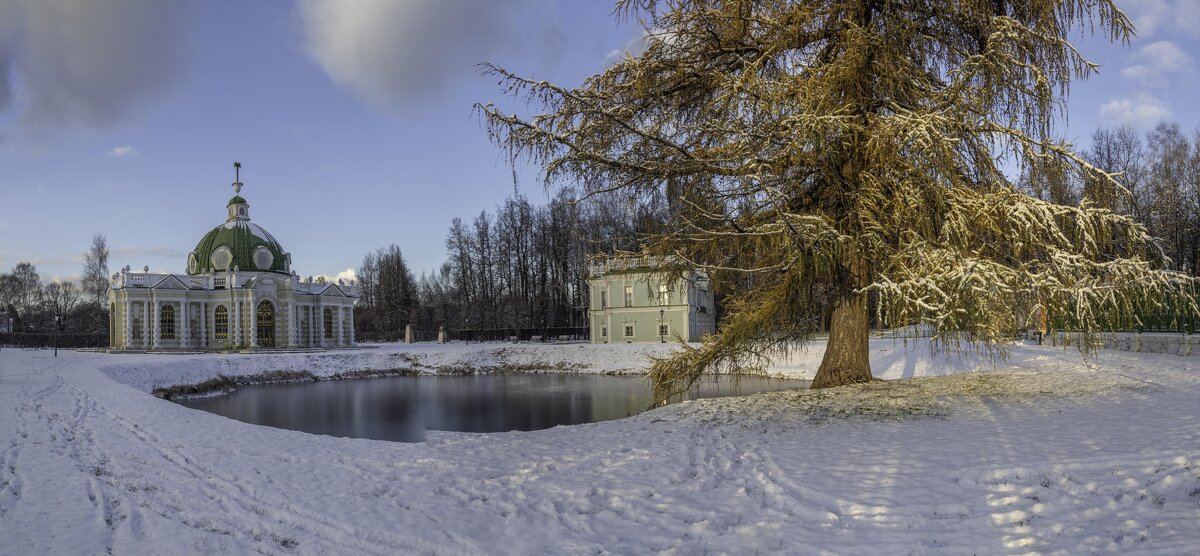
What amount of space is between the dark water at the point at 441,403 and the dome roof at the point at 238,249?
60.2ft

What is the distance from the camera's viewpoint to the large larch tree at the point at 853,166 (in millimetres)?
7445

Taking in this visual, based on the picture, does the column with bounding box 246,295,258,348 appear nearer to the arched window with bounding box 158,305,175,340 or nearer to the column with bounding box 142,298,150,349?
the arched window with bounding box 158,305,175,340

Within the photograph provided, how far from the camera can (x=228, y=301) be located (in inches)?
1662

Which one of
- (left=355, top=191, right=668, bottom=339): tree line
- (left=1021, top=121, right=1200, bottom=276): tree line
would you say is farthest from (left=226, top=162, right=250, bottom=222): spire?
(left=1021, top=121, right=1200, bottom=276): tree line

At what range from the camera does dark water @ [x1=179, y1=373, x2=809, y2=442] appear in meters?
16.0

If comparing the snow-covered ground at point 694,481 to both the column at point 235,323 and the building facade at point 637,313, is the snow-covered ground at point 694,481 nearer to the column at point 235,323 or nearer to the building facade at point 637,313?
the building facade at point 637,313

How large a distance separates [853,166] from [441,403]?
15413mm

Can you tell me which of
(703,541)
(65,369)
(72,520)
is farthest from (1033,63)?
(65,369)

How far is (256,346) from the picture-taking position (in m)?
41.1

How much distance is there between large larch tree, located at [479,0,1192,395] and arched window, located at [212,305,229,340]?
1585 inches

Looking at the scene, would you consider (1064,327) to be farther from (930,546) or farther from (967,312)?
(930,546)

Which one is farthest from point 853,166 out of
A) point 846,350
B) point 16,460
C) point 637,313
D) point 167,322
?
point 167,322

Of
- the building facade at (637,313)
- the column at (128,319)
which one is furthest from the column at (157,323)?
the building facade at (637,313)

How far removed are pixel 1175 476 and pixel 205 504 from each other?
7.97 m
